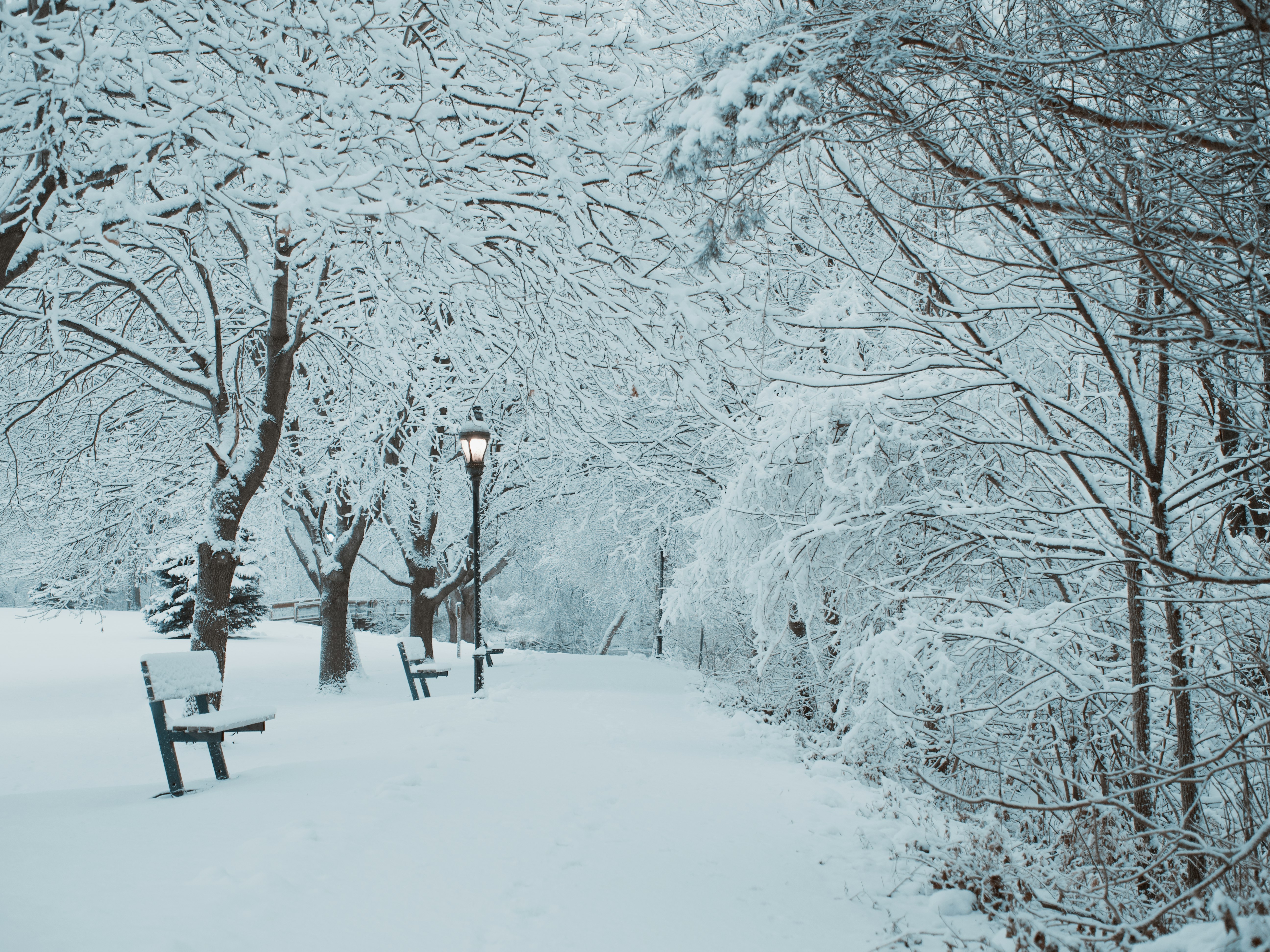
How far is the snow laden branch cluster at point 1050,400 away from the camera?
109 inches

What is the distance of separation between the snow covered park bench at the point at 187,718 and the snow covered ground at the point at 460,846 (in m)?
0.19

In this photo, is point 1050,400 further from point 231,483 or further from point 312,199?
point 231,483

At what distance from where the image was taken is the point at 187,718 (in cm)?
539

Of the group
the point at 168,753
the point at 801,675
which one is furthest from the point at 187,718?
the point at 801,675

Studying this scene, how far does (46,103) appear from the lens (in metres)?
5.11

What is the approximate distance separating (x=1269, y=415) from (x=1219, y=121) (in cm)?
115

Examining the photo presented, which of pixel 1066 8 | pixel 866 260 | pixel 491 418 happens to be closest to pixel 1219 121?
pixel 1066 8

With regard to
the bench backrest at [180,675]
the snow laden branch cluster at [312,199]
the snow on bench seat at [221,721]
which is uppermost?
the snow laden branch cluster at [312,199]

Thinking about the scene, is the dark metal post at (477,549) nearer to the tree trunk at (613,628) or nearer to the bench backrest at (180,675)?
the bench backrest at (180,675)

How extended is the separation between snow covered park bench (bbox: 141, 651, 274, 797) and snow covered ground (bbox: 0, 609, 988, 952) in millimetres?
188

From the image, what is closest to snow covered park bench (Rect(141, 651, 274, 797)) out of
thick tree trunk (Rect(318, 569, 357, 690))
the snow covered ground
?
the snow covered ground

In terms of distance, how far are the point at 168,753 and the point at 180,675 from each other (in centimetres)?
69

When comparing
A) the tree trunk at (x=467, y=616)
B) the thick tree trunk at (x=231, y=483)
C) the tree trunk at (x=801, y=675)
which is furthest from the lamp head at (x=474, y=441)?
the tree trunk at (x=467, y=616)

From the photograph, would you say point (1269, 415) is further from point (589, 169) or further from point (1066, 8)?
point (589, 169)
